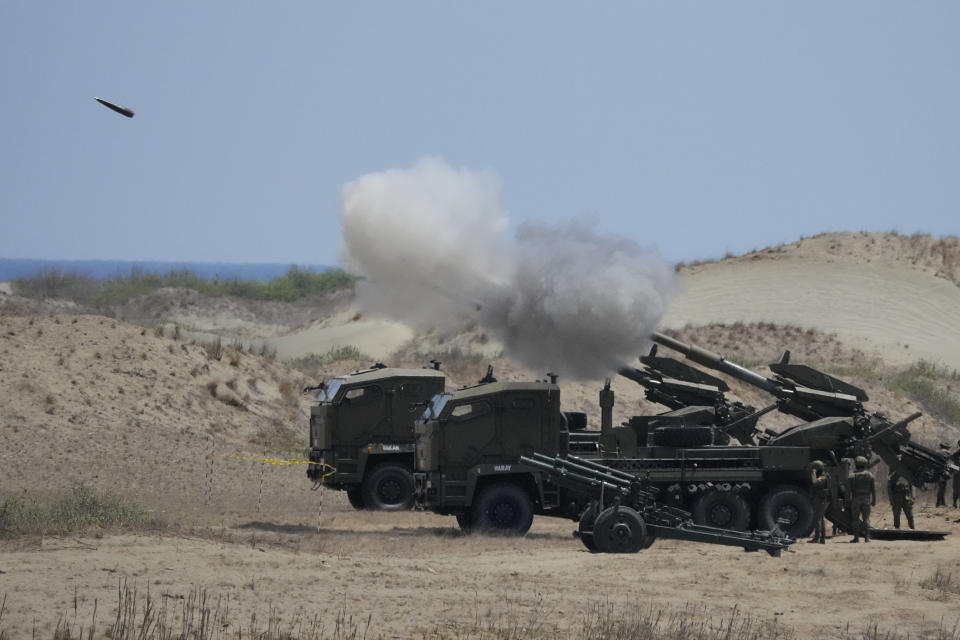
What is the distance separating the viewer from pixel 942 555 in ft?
60.0

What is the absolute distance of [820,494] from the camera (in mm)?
20312

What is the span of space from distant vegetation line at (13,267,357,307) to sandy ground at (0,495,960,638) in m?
38.0

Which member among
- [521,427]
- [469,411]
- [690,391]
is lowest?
[521,427]

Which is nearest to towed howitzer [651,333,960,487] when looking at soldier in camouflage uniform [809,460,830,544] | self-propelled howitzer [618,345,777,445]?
self-propelled howitzer [618,345,777,445]

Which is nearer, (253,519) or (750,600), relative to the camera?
(750,600)

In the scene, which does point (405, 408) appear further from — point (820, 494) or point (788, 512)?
point (820, 494)

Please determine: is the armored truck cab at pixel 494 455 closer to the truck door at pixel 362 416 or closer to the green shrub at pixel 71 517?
the truck door at pixel 362 416

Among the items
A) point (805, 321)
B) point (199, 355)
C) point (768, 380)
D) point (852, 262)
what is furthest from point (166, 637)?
point (852, 262)

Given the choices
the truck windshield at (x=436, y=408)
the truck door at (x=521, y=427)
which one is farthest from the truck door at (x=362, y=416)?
the truck door at (x=521, y=427)

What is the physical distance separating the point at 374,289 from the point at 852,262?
123ft

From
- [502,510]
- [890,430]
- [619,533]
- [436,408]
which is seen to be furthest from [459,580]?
[890,430]

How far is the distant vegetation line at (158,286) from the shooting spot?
58944 mm

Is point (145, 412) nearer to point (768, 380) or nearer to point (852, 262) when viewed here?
point (768, 380)

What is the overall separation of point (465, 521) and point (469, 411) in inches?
62.3
